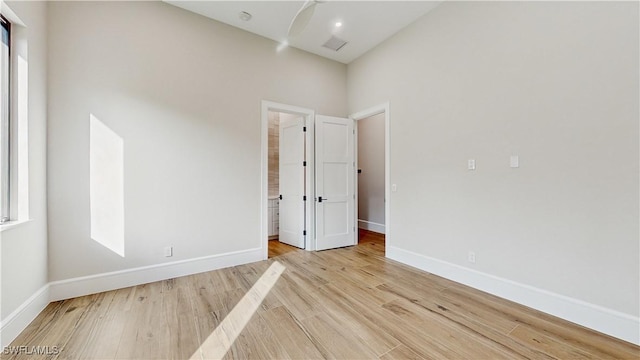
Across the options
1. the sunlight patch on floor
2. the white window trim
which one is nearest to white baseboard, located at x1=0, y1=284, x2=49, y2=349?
the white window trim

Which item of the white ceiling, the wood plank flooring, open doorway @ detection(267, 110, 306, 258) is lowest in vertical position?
the wood plank flooring

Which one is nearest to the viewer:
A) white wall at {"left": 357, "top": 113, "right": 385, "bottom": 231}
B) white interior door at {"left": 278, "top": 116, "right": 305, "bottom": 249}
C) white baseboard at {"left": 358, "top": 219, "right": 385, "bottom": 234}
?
white interior door at {"left": 278, "top": 116, "right": 305, "bottom": 249}

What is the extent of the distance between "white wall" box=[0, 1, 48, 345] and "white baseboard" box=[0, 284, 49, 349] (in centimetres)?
1

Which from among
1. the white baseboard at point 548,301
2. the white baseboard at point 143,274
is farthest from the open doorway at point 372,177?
the white baseboard at point 143,274

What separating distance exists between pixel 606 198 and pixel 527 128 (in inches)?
32.0

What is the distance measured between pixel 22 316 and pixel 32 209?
0.88m

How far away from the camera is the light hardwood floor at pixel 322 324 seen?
1744 mm

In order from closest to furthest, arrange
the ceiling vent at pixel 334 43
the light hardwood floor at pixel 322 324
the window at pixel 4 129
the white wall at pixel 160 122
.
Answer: the light hardwood floor at pixel 322 324 < the window at pixel 4 129 < the white wall at pixel 160 122 < the ceiling vent at pixel 334 43

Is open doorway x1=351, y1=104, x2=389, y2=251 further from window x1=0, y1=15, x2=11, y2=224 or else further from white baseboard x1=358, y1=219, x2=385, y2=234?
window x1=0, y1=15, x2=11, y2=224

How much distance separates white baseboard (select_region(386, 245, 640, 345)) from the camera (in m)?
1.85

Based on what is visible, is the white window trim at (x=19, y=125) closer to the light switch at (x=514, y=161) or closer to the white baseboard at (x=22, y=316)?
the white baseboard at (x=22, y=316)

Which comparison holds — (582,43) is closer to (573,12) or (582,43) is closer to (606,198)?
(573,12)

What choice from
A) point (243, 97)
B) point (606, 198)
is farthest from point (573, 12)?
point (243, 97)

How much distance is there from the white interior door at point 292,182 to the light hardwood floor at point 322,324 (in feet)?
4.72
